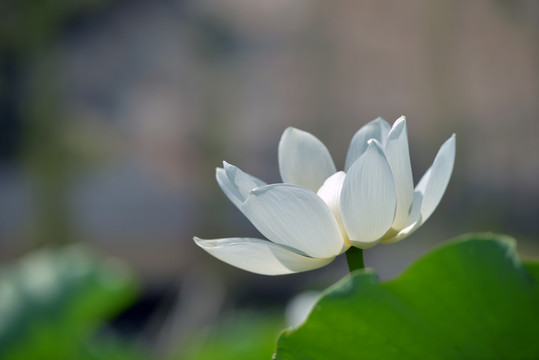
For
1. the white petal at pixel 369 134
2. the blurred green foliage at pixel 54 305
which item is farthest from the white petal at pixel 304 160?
the blurred green foliage at pixel 54 305

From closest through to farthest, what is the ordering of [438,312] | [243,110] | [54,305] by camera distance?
[438,312] → [54,305] → [243,110]

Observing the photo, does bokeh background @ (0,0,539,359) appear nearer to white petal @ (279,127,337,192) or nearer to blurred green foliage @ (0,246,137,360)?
blurred green foliage @ (0,246,137,360)

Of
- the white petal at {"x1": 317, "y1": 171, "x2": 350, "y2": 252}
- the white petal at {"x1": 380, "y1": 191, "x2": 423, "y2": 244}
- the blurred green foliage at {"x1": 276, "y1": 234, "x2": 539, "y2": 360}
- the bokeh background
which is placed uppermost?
the white petal at {"x1": 317, "y1": 171, "x2": 350, "y2": 252}

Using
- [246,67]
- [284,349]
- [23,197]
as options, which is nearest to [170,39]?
[246,67]

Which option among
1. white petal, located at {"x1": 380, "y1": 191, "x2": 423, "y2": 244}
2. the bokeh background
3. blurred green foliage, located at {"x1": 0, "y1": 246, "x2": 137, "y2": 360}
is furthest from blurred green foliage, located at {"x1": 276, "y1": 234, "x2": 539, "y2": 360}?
the bokeh background

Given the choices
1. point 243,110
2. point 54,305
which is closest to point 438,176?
point 54,305

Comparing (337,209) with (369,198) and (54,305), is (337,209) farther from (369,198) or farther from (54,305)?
(54,305)

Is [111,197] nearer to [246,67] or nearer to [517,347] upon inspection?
[246,67]
